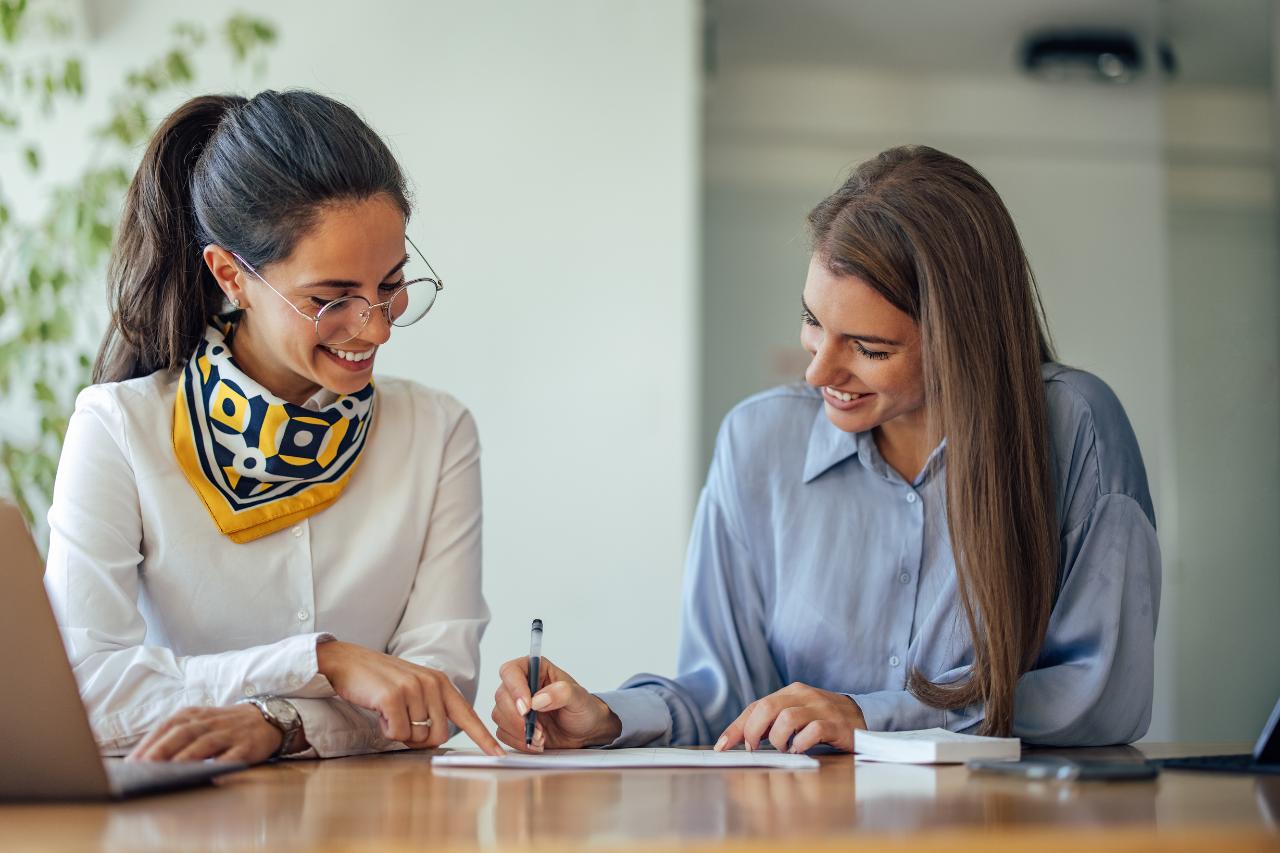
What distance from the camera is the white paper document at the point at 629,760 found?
1335mm

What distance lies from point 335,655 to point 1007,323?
1.00 meters

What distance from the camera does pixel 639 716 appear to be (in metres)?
1.78

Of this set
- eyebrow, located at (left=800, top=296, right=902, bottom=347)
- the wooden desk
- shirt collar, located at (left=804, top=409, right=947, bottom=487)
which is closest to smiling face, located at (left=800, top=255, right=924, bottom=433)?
eyebrow, located at (left=800, top=296, right=902, bottom=347)

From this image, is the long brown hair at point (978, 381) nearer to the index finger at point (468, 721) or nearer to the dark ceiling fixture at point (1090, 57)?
the index finger at point (468, 721)

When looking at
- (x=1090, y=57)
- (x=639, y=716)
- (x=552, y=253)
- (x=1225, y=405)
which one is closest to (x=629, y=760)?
(x=639, y=716)

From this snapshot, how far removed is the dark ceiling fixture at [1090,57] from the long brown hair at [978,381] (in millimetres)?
2407

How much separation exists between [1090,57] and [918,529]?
266 cm

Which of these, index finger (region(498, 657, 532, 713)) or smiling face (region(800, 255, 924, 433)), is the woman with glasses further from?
smiling face (region(800, 255, 924, 433))

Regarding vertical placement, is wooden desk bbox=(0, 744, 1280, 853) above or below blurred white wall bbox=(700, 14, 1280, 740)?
below

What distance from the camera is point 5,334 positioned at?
3.56m

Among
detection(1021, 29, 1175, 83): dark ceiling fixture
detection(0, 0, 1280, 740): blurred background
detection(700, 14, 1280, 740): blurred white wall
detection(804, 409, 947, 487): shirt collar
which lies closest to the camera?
A: detection(804, 409, 947, 487): shirt collar

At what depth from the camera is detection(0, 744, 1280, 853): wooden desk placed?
0.82m

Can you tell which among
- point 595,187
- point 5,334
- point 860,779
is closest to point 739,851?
point 860,779

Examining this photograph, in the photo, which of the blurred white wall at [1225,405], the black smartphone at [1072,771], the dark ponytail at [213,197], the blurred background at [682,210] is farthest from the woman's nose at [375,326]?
the blurred white wall at [1225,405]
